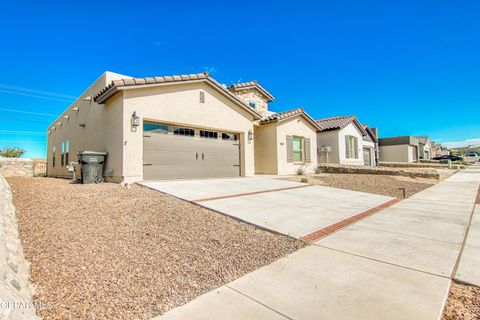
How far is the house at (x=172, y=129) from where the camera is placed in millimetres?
8664

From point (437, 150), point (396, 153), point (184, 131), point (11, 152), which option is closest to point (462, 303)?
point (184, 131)

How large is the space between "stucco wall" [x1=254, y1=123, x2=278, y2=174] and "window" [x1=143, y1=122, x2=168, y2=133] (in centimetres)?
673

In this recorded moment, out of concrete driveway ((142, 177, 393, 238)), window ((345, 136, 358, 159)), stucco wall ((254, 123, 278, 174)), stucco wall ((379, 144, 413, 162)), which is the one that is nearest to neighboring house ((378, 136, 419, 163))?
stucco wall ((379, 144, 413, 162))

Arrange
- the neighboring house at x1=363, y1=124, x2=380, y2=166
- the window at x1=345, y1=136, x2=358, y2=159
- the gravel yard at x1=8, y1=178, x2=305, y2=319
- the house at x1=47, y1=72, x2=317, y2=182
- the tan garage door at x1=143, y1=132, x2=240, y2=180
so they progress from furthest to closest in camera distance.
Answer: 1. the neighboring house at x1=363, y1=124, x2=380, y2=166
2. the window at x1=345, y1=136, x2=358, y2=159
3. the tan garage door at x1=143, y1=132, x2=240, y2=180
4. the house at x1=47, y1=72, x2=317, y2=182
5. the gravel yard at x1=8, y1=178, x2=305, y2=319

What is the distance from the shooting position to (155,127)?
374 inches

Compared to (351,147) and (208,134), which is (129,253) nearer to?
(208,134)

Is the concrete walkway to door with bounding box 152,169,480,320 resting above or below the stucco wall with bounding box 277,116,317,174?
below

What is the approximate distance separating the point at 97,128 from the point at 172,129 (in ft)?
12.7

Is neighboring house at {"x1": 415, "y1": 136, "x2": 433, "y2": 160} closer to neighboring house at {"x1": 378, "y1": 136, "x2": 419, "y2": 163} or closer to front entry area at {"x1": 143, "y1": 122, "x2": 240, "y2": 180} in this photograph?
neighboring house at {"x1": 378, "y1": 136, "x2": 419, "y2": 163}

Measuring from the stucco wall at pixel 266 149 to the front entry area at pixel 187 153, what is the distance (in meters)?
2.75

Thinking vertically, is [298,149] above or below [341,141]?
below

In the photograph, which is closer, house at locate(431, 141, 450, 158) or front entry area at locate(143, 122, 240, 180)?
front entry area at locate(143, 122, 240, 180)

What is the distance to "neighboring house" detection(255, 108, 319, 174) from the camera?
550 inches

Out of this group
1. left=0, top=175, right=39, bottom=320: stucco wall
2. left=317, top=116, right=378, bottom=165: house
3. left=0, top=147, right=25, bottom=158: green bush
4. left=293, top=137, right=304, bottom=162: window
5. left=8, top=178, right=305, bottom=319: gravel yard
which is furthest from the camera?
left=0, top=147, right=25, bottom=158: green bush
